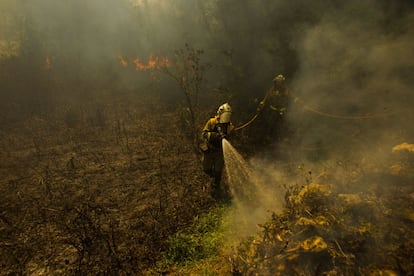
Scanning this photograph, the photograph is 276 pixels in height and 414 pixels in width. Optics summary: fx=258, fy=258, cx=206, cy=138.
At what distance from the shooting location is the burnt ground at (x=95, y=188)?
3.99 m

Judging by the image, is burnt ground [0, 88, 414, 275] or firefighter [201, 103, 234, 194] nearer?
burnt ground [0, 88, 414, 275]

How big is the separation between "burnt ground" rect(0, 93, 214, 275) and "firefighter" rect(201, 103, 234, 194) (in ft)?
1.96

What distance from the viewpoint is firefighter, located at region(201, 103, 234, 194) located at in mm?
4473

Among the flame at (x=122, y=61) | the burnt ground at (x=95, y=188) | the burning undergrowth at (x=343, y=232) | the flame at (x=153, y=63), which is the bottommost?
the burning undergrowth at (x=343, y=232)

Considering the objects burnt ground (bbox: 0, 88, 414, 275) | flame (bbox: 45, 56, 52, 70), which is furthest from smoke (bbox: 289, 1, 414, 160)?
flame (bbox: 45, 56, 52, 70)

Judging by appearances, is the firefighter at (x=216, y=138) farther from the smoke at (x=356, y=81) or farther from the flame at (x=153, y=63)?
the flame at (x=153, y=63)

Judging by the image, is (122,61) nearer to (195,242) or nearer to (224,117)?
(224,117)

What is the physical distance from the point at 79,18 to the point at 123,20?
2.18m

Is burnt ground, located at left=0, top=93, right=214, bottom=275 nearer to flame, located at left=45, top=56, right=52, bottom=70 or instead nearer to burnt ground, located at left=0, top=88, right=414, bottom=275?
burnt ground, located at left=0, top=88, right=414, bottom=275

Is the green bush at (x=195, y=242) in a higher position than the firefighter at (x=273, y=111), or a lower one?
lower

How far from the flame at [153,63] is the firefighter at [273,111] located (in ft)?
16.9

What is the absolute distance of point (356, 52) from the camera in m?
6.85

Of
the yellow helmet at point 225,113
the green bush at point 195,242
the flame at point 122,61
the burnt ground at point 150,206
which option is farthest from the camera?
the flame at point 122,61

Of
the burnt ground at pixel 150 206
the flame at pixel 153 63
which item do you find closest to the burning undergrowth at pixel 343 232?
the burnt ground at pixel 150 206
